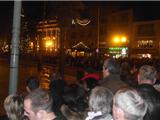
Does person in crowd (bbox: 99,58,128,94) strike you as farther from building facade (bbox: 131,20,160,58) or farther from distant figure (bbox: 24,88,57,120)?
building facade (bbox: 131,20,160,58)

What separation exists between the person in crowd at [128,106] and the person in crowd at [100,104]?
1143 millimetres

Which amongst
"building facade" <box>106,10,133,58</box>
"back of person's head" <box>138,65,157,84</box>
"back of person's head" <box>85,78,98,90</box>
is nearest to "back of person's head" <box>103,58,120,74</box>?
"back of person's head" <box>138,65,157,84</box>

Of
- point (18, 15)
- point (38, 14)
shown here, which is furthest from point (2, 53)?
point (18, 15)

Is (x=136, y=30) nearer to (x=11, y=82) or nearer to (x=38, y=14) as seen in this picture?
(x=38, y=14)

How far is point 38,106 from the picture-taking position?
14.0 feet

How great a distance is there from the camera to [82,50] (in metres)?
62.3

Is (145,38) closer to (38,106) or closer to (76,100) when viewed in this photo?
(76,100)

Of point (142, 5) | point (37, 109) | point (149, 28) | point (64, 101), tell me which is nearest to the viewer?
point (37, 109)

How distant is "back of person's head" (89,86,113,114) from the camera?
513cm

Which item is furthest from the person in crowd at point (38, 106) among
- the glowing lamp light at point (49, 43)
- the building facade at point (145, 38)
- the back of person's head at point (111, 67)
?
the glowing lamp light at point (49, 43)

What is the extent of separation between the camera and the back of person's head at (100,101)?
5129 millimetres

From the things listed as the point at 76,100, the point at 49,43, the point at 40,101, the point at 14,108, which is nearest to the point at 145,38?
the point at 49,43

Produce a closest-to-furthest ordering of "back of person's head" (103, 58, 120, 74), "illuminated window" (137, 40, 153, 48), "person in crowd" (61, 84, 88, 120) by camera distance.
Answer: "person in crowd" (61, 84, 88, 120) → "back of person's head" (103, 58, 120, 74) → "illuminated window" (137, 40, 153, 48)

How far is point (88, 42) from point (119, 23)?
1211cm
